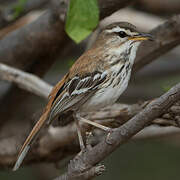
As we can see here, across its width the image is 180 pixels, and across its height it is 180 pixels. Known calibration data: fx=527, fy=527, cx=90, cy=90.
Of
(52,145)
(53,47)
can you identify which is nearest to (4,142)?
(52,145)

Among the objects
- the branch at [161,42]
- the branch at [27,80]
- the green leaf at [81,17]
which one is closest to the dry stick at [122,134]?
the green leaf at [81,17]

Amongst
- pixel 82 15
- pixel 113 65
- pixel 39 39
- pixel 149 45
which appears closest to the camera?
pixel 82 15

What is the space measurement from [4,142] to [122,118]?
5.19ft

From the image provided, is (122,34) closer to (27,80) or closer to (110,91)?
(110,91)

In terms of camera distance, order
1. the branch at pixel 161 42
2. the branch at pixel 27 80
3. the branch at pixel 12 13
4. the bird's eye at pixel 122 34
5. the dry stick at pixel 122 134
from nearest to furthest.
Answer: the dry stick at pixel 122 134
the bird's eye at pixel 122 34
the branch at pixel 161 42
the branch at pixel 27 80
the branch at pixel 12 13

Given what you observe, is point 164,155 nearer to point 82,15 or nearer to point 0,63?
point 0,63

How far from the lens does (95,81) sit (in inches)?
163

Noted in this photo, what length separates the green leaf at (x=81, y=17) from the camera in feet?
12.3

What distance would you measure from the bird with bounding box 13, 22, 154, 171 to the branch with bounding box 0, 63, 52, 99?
2.16 feet

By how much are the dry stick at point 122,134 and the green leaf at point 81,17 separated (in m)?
0.92

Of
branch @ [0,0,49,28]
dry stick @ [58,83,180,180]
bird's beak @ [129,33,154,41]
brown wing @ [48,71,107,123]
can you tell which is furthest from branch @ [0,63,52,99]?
dry stick @ [58,83,180,180]

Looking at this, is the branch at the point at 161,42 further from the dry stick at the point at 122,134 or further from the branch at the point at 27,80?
the dry stick at the point at 122,134

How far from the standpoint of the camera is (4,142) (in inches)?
217

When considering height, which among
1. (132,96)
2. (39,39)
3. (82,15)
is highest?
(82,15)
